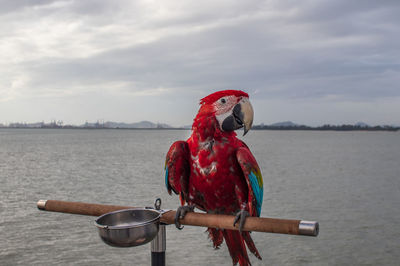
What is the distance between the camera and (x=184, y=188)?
3.65 meters

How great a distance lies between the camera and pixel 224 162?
3.30 m

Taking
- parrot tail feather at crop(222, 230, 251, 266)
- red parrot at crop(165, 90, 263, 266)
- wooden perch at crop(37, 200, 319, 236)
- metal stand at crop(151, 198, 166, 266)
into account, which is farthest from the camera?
parrot tail feather at crop(222, 230, 251, 266)

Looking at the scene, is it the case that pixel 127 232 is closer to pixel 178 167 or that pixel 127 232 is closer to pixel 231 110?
pixel 178 167

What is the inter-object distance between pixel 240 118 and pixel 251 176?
53cm

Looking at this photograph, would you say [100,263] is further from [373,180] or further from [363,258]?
[373,180]

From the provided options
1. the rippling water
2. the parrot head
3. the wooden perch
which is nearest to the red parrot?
the parrot head

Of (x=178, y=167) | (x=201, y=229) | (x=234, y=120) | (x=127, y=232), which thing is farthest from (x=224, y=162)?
(x=201, y=229)

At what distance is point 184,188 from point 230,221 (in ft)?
3.23

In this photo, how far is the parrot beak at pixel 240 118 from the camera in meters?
3.33

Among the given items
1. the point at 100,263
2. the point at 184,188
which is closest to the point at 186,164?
the point at 184,188

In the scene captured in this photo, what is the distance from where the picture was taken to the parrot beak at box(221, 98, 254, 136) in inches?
131

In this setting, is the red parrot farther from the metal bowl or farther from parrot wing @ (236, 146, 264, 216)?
the metal bowl

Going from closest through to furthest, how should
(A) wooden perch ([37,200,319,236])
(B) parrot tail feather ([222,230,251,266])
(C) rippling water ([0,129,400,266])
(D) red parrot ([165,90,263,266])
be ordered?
(A) wooden perch ([37,200,319,236]), (D) red parrot ([165,90,263,266]), (B) parrot tail feather ([222,230,251,266]), (C) rippling water ([0,129,400,266])

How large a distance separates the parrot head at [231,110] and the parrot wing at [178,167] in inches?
16.5
